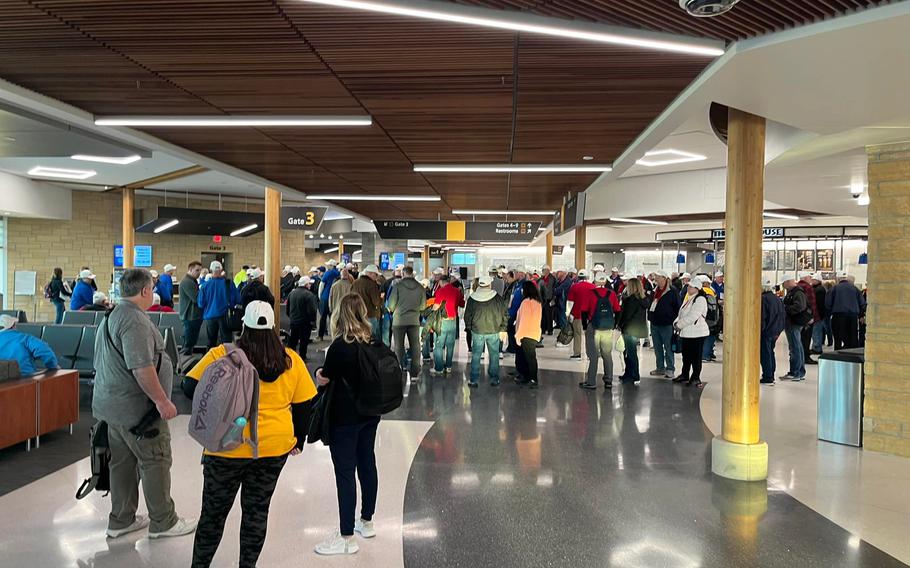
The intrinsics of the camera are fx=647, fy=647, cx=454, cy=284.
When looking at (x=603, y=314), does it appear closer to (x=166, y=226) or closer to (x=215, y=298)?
(x=215, y=298)

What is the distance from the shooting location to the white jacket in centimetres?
950

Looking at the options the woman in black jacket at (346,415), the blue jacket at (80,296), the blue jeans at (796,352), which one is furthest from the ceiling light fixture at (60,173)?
the blue jeans at (796,352)

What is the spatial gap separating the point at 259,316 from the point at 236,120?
11.9 ft

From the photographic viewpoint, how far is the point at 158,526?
4.02 metres

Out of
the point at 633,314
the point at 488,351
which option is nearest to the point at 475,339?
the point at 488,351

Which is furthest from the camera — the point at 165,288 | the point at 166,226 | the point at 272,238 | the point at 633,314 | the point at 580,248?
the point at 166,226

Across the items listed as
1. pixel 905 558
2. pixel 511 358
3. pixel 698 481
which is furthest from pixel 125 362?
pixel 511 358

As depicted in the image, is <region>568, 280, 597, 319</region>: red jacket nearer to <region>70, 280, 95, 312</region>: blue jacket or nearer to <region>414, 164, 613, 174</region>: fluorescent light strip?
<region>414, 164, 613, 174</region>: fluorescent light strip

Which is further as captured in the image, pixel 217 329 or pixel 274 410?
pixel 217 329

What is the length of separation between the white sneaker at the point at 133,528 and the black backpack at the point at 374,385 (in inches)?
67.9

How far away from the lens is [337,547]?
3.86 meters

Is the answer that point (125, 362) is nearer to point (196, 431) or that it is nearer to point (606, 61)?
point (196, 431)

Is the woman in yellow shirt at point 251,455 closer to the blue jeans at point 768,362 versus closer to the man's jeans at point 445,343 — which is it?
the man's jeans at point 445,343

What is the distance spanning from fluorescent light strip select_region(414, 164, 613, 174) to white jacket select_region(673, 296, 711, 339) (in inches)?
94.3
